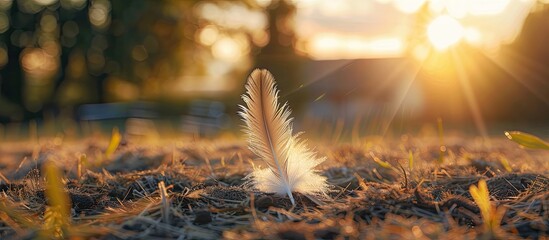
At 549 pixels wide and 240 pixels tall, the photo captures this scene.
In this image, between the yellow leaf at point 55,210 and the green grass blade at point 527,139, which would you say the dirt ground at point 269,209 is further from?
the green grass blade at point 527,139

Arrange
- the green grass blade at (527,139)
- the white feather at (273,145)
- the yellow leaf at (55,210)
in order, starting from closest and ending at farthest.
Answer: the yellow leaf at (55,210) → the white feather at (273,145) → the green grass blade at (527,139)

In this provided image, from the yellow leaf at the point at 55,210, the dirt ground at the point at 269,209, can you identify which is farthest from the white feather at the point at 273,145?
the yellow leaf at the point at 55,210

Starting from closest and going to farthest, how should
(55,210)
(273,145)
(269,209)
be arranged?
(55,210), (269,209), (273,145)

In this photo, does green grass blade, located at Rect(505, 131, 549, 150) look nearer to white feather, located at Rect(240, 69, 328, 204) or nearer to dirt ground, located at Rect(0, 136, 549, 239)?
dirt ground, located at Rect(0, 136, 549, 239)

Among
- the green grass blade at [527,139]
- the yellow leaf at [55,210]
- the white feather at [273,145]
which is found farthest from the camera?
the green grass blade at [527,139]

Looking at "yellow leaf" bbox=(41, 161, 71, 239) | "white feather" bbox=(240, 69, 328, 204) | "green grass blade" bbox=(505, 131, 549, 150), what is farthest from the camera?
"green grass blade" bbox=(505, 131, 549, 150)

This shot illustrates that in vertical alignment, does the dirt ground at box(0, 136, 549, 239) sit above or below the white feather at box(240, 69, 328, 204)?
below

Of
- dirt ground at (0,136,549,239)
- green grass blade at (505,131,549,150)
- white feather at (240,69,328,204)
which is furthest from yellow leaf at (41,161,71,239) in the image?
green grass blade at (505,131,549,150)

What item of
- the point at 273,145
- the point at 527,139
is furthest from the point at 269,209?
the point at 527,139

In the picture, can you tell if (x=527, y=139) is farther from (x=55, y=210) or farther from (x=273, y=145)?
(x=55, y=210)

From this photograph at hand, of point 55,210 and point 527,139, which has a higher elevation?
point 527,139
